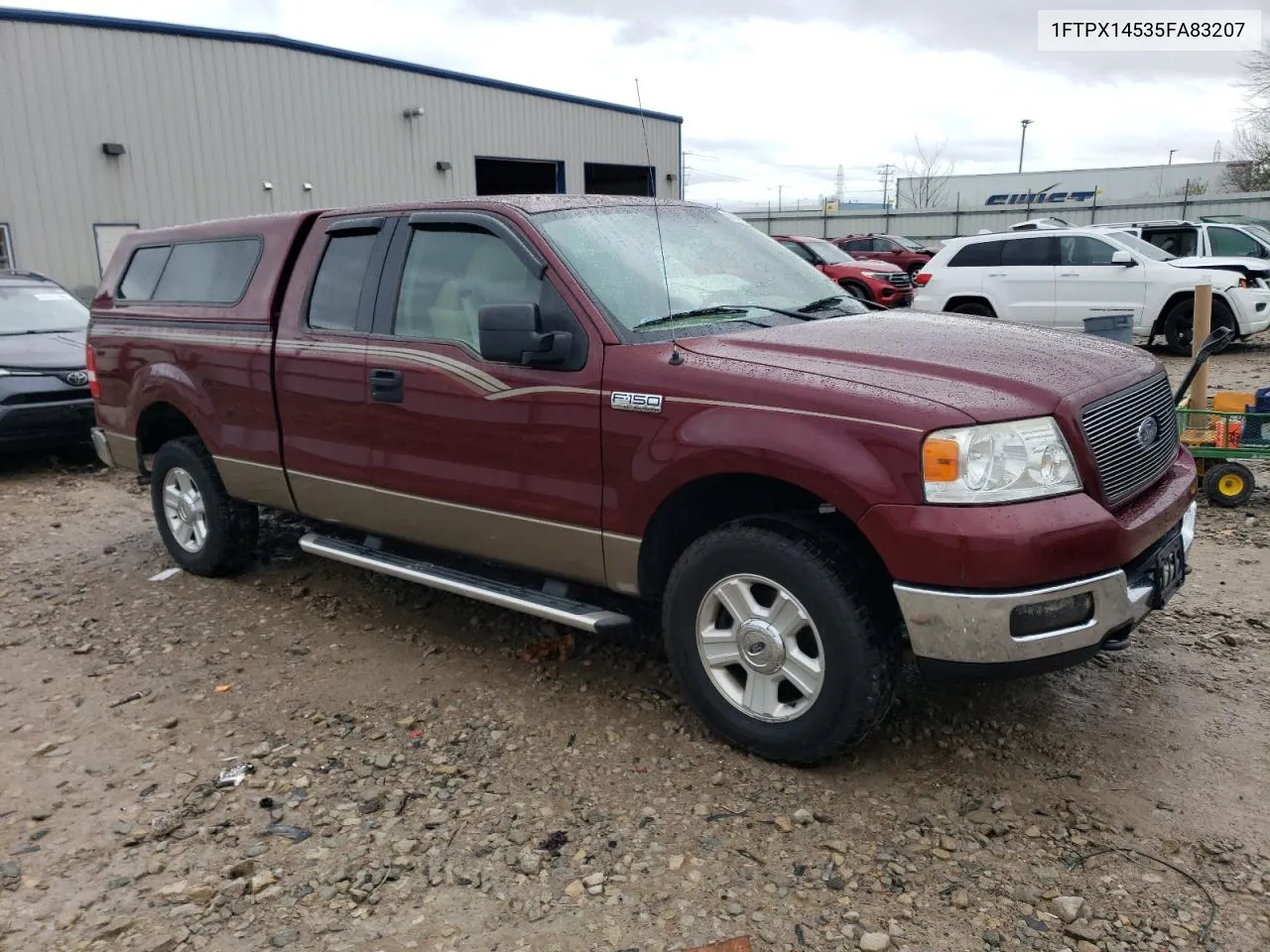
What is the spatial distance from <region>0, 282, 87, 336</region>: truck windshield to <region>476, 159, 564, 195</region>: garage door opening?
600 inches

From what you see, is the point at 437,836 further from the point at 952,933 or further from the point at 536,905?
the point at 952,933

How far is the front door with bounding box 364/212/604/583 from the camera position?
3.70m

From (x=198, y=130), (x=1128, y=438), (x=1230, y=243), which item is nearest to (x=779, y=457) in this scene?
(x=1128, y=438)

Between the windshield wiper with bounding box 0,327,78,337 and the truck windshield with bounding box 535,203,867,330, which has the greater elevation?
the truck windshield with bounding box 535,203,867,330

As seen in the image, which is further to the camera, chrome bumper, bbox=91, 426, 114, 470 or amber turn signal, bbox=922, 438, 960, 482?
chrome bumper, bbox=91, 426, 114, 470

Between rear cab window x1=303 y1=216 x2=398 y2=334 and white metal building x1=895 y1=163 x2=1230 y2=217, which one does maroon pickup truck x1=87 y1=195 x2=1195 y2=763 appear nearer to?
rear cab window x1=303 y1=216 x2=398 y2=334

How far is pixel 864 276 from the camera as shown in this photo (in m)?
18.4

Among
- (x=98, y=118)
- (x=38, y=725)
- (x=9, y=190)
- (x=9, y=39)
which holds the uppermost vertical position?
(x=9, y=39)

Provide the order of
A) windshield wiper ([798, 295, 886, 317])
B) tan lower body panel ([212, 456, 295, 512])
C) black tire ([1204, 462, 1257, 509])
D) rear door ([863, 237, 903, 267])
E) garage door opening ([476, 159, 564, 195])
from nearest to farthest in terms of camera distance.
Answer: windshield wiper ([798, 295, 886, 317]) → tan lower body panel ([212, 456, 295, 512]) → black tire ([1204, 462, 1257, 509]) → garage door opening ([476, 159, 564, 195]) → rear door ([863, 237, 903, 267])

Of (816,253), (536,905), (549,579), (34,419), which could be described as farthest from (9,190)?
(536,905)

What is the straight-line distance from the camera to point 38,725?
4008 millimetres

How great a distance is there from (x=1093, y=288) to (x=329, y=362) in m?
11.3

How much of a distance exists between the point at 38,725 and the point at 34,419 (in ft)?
17.3

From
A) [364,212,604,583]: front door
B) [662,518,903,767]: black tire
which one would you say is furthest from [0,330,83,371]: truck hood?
[662,518,903,767]: black tire
